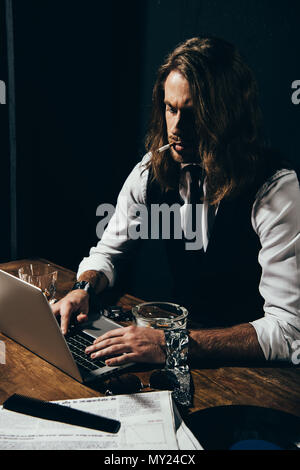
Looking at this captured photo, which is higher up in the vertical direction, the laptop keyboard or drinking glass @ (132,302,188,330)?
drinking glass @ (132,302,188,330)

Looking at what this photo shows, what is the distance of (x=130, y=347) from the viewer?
39.0 inches

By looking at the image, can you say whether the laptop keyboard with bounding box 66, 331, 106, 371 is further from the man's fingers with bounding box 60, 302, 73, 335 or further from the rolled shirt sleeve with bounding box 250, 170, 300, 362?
the rolled shirt sleeve with bounding box 250, 170, 300, 362

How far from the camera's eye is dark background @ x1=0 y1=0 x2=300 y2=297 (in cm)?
190

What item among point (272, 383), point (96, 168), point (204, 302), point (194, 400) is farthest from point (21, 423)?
point (96, 168)

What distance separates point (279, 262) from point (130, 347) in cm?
54

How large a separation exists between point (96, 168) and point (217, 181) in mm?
1359

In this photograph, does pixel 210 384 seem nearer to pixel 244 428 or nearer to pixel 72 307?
pixel 244 428

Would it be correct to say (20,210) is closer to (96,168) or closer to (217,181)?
(96,168)

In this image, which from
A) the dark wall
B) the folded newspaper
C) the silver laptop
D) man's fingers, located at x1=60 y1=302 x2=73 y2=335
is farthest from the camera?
the dark wall

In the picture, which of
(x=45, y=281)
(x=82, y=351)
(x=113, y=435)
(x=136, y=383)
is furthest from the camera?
(x=45, y=281)

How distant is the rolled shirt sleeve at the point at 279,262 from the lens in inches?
42.5

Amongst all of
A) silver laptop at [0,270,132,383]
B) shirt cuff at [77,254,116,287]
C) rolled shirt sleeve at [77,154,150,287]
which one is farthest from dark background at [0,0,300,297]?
silver laptop at [0,270,132,383]

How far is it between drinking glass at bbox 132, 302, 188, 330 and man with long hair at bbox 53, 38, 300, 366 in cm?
4

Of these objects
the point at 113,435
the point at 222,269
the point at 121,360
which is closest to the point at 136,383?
the point at 121,360
